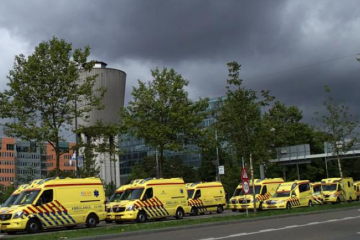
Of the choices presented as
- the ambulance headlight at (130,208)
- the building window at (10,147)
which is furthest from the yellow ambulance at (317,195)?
the building window at (10,147)

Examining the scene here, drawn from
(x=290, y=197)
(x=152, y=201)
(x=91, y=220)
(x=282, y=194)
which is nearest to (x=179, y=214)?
(x=152, y=201)

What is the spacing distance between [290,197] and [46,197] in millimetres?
18179

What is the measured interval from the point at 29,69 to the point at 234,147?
1226 centimetres

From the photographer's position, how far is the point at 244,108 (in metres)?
26.1

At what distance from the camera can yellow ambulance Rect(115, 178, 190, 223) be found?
1004 inches

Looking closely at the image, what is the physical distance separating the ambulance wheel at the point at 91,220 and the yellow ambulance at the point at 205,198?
30.7 feet

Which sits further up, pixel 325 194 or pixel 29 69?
pixel 29 69

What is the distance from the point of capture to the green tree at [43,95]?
988 inches

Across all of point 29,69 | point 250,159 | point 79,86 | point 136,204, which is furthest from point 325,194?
point 29,69

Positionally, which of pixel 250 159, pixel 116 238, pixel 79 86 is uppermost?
pixel 79 86

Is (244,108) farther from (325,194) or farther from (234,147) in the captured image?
(325,194)

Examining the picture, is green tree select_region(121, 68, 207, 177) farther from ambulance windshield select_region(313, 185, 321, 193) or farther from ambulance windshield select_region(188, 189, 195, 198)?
ambulance windshield select_region(313, 185, 321, 193)

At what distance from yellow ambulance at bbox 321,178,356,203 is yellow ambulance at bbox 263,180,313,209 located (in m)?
4.41

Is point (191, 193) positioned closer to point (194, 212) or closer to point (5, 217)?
point (194, 212)
